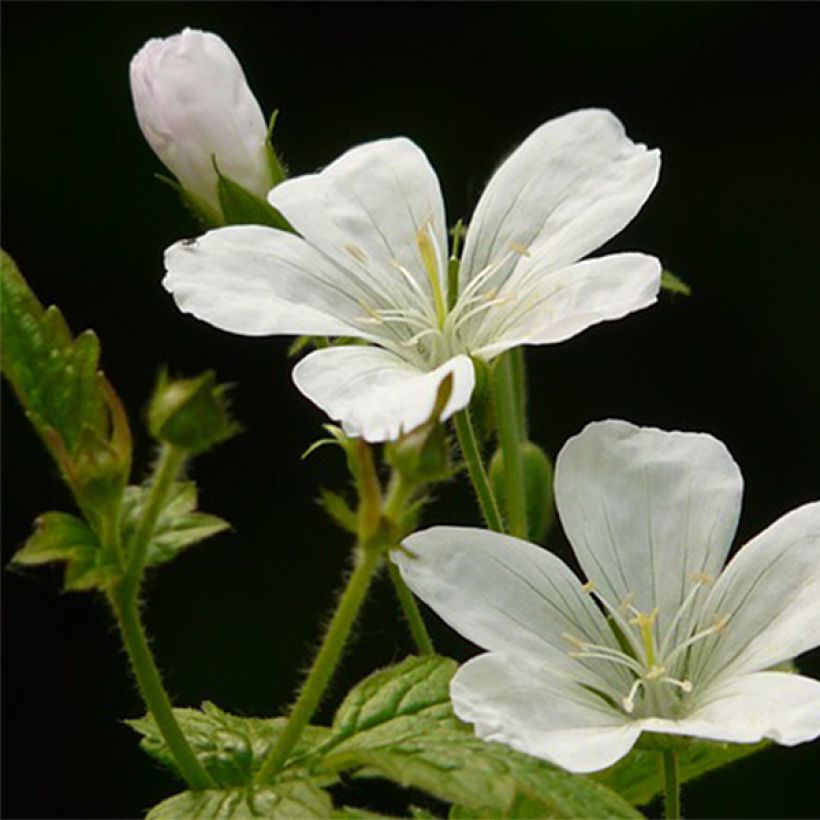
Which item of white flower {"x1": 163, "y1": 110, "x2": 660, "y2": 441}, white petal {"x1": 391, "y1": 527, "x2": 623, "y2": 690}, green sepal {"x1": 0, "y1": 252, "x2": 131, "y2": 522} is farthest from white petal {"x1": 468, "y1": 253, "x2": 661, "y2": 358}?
green sepal {"x1": 0, "y1": 252, "x2": 131, "y2": 522}

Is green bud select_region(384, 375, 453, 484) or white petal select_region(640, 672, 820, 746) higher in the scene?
green bud select_region(384, 375, 453, 484)

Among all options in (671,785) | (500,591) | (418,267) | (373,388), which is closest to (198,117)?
(418,267)

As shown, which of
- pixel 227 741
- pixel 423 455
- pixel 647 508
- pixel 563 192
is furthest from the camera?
pixel 563 192

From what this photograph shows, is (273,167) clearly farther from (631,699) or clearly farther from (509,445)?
(631,699)

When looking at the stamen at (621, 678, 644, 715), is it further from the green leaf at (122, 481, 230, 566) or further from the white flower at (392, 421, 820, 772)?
the green leaf at (122, 481, 230, 566)

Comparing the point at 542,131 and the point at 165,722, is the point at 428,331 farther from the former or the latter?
the point at 165,722

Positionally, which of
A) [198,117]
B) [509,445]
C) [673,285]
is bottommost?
[509,445]

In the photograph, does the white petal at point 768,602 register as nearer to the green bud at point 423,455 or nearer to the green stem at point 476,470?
the green stem at point 476,470
